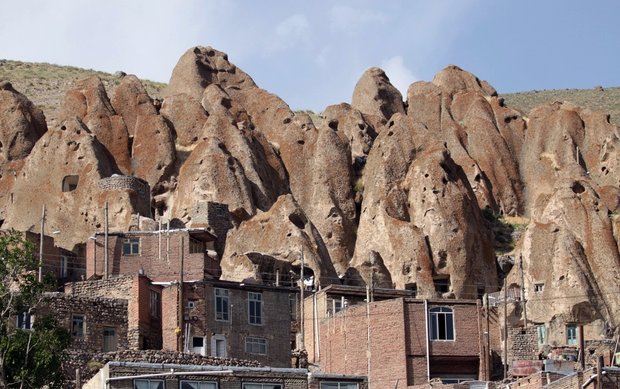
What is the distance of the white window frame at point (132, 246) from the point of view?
292 feet

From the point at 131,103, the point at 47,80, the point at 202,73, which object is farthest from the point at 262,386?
the point at 47,80

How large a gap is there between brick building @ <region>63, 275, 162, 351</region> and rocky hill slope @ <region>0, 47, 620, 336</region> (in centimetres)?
1714

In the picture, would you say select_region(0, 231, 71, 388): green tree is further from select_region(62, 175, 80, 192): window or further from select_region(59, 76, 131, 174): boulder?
select_region(59, 76, 131, 174): boulder

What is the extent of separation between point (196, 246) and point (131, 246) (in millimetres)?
3673

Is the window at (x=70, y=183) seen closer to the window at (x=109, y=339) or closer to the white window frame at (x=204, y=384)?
the window at (x=109, y=339)

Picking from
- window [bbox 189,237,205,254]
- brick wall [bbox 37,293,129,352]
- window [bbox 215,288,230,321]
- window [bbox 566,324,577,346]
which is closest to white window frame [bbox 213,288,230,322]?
window [bbox 215,288,230,321]

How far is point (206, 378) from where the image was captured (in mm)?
54156

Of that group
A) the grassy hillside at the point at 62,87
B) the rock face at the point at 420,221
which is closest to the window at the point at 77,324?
the rock face at the point at 420,221

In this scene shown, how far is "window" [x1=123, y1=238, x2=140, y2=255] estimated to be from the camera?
89.1 meters

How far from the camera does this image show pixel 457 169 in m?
130

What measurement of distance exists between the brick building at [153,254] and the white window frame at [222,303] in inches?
147

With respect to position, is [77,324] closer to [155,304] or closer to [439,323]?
[155,304]

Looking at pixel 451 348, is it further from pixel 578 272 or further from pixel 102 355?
pixel 578 272

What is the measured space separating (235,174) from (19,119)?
20.2m
